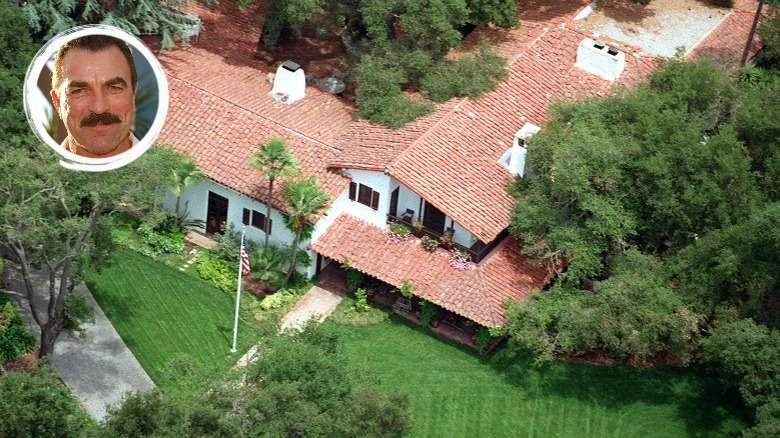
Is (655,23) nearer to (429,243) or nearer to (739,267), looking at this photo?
(429,243)

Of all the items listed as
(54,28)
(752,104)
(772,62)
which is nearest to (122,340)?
(54,28)

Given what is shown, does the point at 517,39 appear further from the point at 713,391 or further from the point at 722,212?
the point at 713,391

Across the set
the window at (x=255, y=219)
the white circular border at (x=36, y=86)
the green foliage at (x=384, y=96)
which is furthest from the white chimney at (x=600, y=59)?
the white circular border at (x=36, y=86)

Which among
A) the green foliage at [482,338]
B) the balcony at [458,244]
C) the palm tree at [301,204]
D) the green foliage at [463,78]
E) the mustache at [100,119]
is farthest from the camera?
the green foliage at [463,78]

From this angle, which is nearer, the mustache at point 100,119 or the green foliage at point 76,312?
the mustache at point 100,119

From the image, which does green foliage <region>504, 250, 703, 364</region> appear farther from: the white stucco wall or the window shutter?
the white stucco wall

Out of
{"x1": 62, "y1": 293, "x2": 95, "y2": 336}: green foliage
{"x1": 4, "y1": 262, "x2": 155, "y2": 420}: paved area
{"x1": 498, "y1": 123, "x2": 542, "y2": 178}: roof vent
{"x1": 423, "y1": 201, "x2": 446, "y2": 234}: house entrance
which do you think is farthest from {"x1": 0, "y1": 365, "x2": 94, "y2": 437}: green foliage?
{"x1": 498, "y1": 123, "x2": 542, "y2": 178}: roof vent

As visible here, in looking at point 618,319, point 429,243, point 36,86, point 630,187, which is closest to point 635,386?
point 618,319

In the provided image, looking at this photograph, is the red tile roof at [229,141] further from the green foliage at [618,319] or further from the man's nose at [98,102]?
the man's nose at [98,102]
